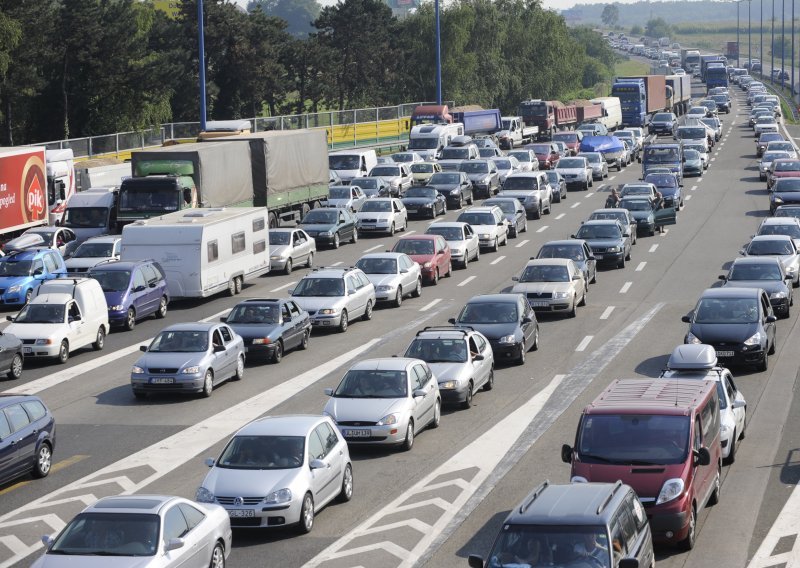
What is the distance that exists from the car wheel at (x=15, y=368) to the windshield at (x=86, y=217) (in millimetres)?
17040

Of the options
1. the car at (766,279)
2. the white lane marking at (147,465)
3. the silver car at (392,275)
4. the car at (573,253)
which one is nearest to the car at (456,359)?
the white lane marking at (147,465)

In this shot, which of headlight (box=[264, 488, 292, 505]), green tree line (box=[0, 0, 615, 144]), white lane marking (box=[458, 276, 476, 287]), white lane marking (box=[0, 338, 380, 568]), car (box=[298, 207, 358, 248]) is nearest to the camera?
headlight (box=[264, 488, 292, 505])

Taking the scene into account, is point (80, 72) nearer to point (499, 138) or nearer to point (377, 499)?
point (499, 138)

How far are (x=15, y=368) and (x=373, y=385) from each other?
10057mm

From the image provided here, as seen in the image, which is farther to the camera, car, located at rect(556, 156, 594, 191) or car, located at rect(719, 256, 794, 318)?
car, located at rect(556, 156, 594, 191)

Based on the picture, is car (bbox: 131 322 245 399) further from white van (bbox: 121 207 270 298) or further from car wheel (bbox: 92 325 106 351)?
white van (bbox: 121 207 270 298)

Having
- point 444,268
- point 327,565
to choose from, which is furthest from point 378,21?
point 327,565

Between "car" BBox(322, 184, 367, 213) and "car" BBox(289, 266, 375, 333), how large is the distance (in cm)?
2034

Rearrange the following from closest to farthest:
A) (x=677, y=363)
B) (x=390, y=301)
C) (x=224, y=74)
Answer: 1. (x=677, y=363)
2. (x=390, y=301)
3. (x=224, y=74)

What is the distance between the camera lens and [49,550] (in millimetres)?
15180

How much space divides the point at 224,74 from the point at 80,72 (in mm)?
15643

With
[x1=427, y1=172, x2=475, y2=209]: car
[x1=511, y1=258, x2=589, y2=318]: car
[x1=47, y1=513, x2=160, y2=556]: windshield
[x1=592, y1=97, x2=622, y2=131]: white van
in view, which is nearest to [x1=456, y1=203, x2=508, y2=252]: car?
[x1=427, y1=172, x2=475, y2=209]: car

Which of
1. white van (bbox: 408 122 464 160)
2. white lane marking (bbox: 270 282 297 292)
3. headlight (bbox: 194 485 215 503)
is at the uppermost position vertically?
white van (bbox: 408 122 464 160)

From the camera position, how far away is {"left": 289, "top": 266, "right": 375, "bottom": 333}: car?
34.7 meters
